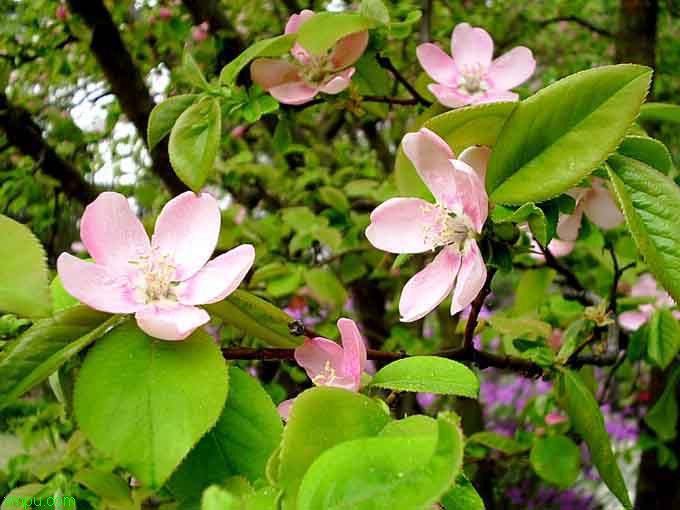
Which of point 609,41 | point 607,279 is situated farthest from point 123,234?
point 609,41

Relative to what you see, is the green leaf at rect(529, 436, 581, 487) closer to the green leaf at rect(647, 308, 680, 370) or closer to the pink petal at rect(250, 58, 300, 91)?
the green leaf at rect(647, 308, 680, 370)

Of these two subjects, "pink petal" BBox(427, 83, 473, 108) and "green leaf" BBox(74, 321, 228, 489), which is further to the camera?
"pink petal" BBox(427, 83, 473, 108)

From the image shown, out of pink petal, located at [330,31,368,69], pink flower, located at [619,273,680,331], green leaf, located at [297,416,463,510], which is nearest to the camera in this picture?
green leaf, located at [297,416,463,510]

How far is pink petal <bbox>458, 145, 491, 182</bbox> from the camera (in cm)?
54

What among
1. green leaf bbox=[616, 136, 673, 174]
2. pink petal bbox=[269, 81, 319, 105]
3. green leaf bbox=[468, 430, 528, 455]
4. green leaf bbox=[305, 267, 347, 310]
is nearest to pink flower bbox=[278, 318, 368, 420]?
green leaf bbox=[616, 136, 673, 174]

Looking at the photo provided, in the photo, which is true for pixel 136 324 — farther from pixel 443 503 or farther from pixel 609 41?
pixel 609 41

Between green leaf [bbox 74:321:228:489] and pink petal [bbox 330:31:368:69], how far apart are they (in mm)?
434

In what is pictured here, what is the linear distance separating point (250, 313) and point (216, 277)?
44 millimetres

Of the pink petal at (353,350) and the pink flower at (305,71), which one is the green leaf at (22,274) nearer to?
the pink petal at (353,350)

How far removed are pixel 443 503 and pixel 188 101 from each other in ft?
1.49

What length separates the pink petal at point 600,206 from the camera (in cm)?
75

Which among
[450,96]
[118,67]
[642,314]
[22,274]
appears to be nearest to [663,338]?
[642,314]

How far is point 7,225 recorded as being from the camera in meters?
0.45

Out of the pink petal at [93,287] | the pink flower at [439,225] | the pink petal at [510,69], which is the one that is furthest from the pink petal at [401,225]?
the pink petal at [510,69]
